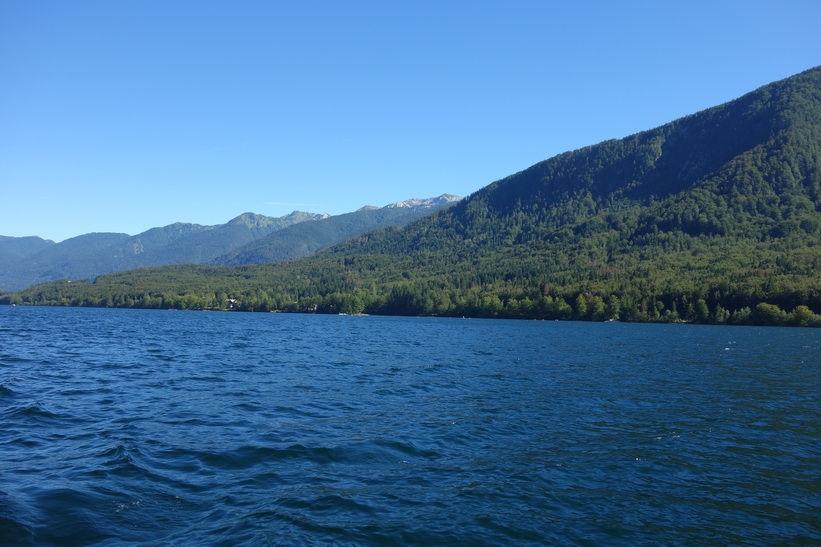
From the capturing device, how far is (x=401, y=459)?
19.6 meters

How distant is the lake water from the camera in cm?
1373

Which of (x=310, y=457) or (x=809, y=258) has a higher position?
(x=809, y=258)

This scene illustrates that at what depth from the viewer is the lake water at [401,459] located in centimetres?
1373

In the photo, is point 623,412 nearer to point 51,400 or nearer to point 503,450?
point 503,450

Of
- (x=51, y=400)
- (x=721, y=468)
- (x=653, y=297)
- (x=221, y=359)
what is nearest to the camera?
(x=721, y=468)

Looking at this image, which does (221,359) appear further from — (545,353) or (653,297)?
(653,297)

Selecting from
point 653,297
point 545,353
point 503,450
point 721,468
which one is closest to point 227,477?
point 503,450

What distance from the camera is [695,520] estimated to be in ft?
48.5

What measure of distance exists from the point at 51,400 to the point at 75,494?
1691cm

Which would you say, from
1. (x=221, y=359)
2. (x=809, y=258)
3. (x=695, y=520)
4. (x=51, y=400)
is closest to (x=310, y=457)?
(x=695, y=520)

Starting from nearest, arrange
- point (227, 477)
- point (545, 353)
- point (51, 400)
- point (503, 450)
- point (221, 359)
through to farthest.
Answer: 1. point (227, 477)
2. point (503, 450)
3. point (51, 400)
4. point (221, 359)
5. point (545, 353)

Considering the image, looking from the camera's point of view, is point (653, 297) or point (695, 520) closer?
point (695, 520)

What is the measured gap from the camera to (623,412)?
1134 inches

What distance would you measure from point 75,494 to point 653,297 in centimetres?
19365
